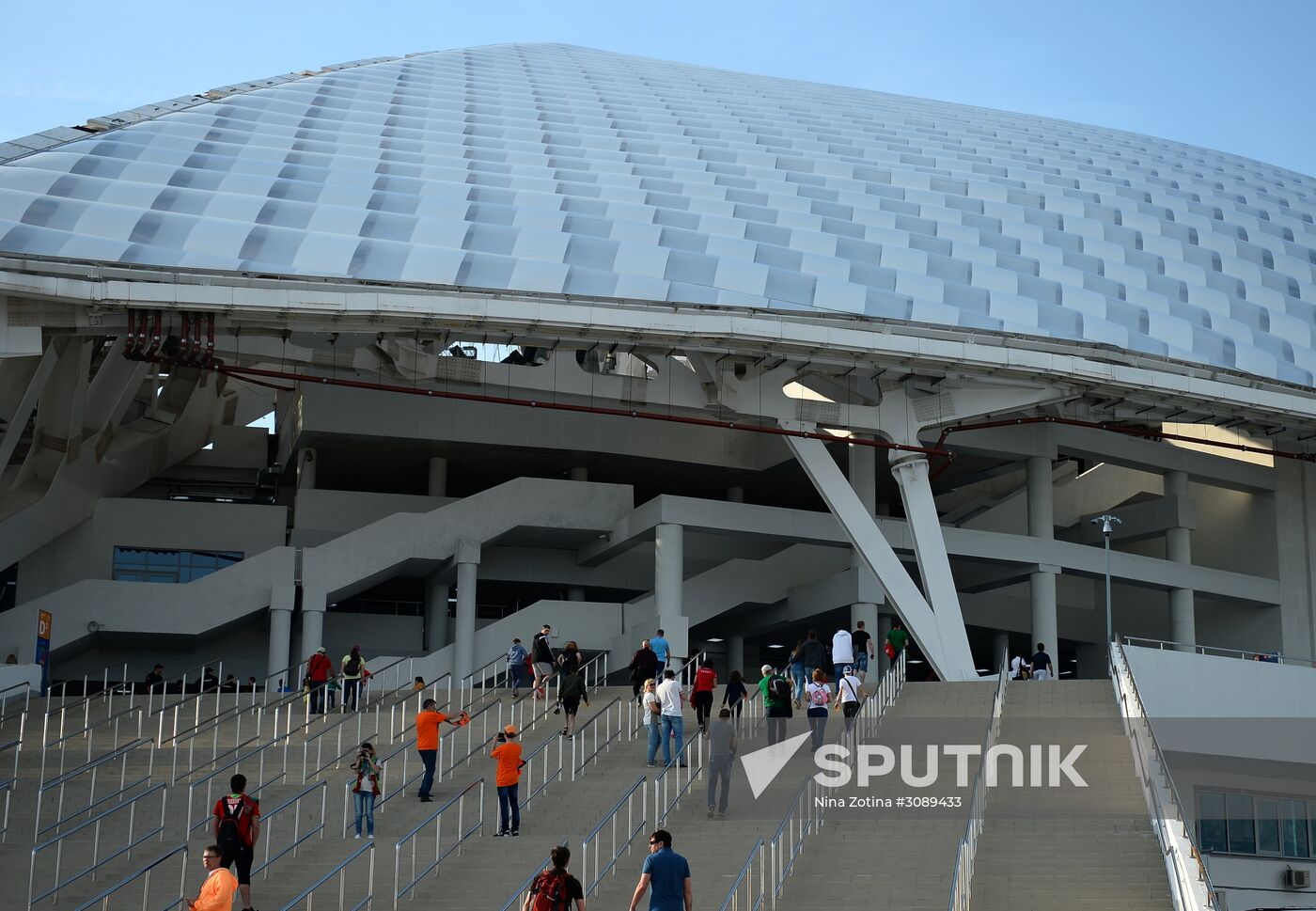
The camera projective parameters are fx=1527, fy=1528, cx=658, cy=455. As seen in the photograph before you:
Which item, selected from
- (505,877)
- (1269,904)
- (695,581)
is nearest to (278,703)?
(505,877)

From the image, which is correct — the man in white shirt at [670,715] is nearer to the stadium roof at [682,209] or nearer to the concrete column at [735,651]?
the stadium roof at [682,209]

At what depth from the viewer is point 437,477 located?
38.8 meters

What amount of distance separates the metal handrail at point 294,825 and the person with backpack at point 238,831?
4.61ft

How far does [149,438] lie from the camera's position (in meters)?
38.9

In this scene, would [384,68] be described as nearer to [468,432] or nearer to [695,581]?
[468,432]

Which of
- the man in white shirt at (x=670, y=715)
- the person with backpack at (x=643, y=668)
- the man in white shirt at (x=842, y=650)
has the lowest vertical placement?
the man in white shirt at (x=670, y=715)

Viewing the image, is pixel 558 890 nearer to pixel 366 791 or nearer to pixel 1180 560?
pixel 366 791

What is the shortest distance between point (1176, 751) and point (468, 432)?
17.9m

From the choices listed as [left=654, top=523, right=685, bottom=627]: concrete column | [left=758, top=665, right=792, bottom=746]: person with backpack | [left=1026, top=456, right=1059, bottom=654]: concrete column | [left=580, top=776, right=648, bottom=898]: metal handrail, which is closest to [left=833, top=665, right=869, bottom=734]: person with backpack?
[left=758, top=665, right=792, bottom=746]: person with backpack

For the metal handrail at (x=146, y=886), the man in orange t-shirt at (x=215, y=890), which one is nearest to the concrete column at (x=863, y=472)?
the metal handrail at (x=146, y=886)

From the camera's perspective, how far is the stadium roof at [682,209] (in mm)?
28047

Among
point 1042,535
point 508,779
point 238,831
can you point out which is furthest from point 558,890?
point 1042,535

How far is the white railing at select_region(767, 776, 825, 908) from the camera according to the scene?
47.8 feet

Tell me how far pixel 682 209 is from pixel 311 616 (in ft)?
39.4
